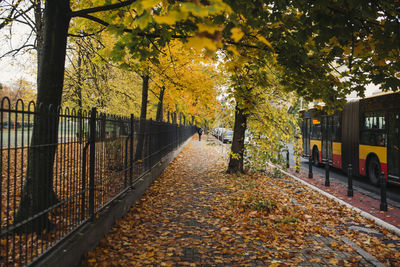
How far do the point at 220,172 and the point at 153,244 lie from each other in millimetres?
8142

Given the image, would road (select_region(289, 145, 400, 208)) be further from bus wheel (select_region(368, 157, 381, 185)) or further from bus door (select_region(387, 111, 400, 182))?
bus door (select_region(387, 111, 400, 182))

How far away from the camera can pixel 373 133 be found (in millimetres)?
11148

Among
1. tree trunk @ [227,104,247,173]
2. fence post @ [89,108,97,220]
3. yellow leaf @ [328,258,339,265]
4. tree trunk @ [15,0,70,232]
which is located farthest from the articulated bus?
tree trunk @ [15,0,70,232]

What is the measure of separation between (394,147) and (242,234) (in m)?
7.02

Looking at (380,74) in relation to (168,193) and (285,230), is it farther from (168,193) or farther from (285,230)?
(168,193)

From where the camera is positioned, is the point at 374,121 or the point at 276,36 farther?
the point at 374,121

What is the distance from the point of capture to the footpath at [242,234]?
454 centimetres

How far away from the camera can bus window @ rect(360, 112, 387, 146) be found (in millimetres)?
10609

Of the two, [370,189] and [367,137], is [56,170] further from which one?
[367,137]

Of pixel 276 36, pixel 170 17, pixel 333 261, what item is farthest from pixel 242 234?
pixel 170 17

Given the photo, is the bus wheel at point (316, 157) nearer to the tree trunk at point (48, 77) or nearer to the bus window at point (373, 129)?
the bus window at point (373, 129)

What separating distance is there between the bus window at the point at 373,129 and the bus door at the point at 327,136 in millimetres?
2748

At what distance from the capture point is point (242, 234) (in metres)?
5.59

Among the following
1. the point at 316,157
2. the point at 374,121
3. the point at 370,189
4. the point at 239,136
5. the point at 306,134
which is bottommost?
the point at 370,189
